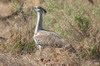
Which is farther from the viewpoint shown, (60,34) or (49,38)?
(60,34)

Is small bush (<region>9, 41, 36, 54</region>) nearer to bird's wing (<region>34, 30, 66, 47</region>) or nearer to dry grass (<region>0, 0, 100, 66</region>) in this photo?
dry grass (<region>0, 0, 100, 66</region>)

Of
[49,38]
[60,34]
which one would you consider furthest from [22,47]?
[60,34]

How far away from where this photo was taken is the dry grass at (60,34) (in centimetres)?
850

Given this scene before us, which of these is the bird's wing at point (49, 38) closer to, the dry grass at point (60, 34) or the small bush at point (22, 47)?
the dry grass at point (60, 34)

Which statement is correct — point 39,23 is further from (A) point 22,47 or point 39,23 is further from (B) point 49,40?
(B) point 49,40

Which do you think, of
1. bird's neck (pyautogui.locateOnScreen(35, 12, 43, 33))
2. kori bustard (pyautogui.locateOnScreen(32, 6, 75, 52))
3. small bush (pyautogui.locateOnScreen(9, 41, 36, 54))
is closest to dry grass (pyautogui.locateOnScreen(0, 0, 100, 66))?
small bush (pyautogui.locateOnScreen(9, 41, 36, 54))

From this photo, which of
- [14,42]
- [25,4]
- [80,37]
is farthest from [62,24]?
[25,4]

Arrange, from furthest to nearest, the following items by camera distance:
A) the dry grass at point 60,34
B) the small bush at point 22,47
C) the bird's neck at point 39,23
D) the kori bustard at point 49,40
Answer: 1. the bird's neck at point 39,23
2. the small bush at point 22,47
3. the kori bustard at point 49,40
4. the dry grass at point 60,34

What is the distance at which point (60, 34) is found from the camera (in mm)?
10414

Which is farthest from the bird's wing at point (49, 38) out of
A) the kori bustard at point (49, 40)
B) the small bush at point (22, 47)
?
the small bush at point (22, 47)

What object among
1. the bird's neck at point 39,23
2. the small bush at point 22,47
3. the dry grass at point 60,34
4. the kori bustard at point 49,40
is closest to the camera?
the dry grass at point 60,34

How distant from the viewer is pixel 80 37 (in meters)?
10.3

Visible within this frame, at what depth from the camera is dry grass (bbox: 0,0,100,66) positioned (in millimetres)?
8500

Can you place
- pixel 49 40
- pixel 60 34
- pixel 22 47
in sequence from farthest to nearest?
pixel 60 34 → pixel 22 47 → pixel 49 40
